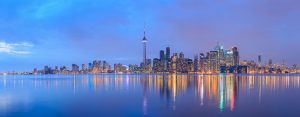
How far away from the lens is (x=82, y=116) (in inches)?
1246

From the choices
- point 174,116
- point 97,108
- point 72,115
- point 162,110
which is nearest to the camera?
point 174,116

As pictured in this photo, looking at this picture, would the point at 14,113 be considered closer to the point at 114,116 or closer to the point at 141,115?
the point at 114,116

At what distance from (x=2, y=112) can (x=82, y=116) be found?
349 inches

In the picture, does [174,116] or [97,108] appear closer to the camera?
[174,116]

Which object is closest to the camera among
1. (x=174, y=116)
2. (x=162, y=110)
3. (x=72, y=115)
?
Answer: (x=174, y=116)

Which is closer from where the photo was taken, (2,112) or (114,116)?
(114,116)

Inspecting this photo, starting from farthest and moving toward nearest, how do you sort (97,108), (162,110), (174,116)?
(97,108)
(162,110)
(174,116)

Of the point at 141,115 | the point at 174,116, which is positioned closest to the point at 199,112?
the point at 174,116

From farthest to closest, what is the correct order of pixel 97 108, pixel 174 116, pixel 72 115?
pixel 97 108
pixel 72 115
pixel 174 116

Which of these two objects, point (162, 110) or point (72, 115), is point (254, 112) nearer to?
point (162, 110)

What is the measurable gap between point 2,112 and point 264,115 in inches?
991

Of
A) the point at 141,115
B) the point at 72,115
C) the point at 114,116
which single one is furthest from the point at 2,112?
the point at 141,115

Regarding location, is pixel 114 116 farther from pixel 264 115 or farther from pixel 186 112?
pixel 264 115

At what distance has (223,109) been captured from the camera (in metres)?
35.0
